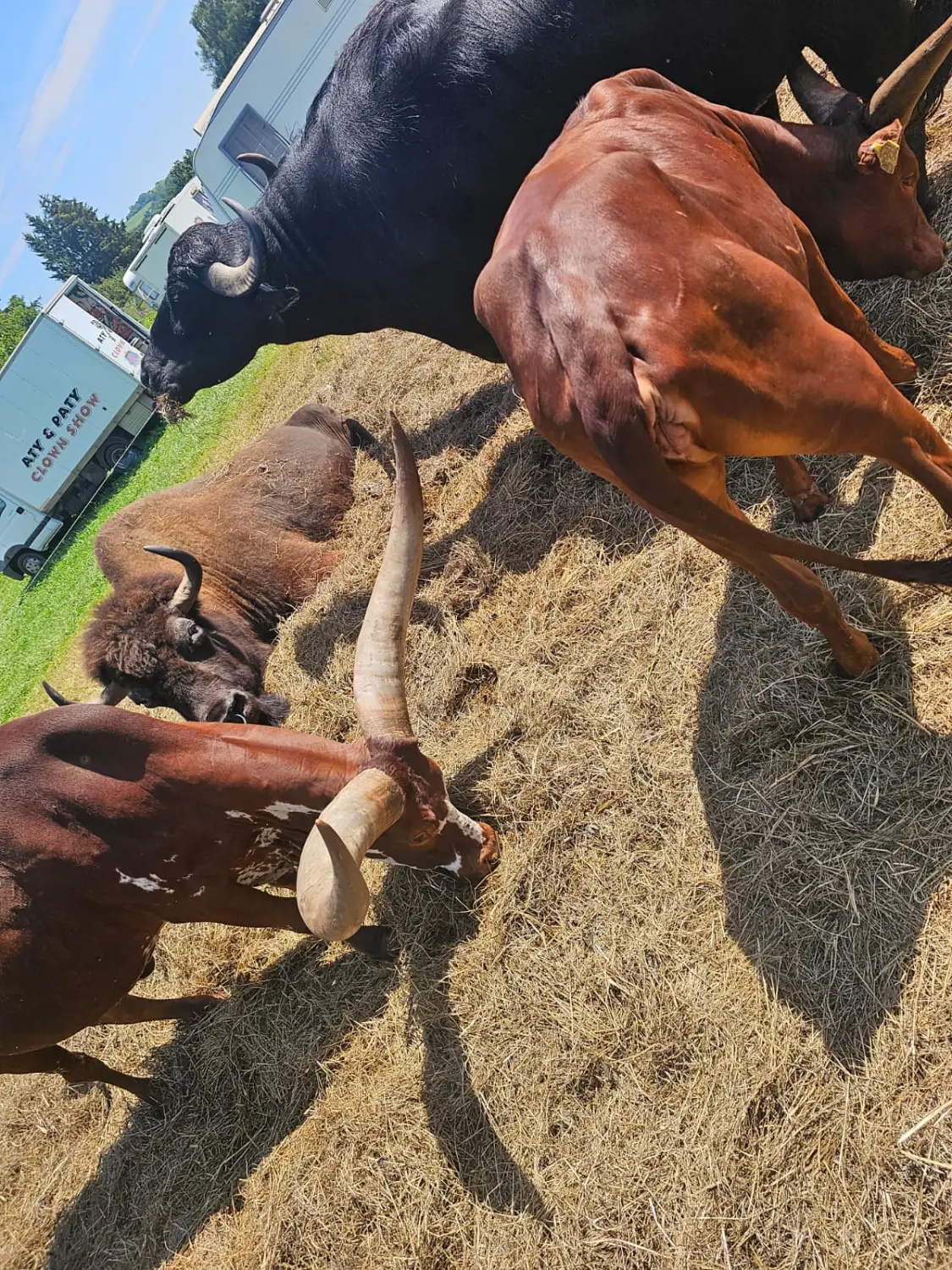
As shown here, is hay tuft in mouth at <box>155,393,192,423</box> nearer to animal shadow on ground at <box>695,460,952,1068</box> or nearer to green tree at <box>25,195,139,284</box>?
animal shadow on ground at <box>695,460,952,1068</box>

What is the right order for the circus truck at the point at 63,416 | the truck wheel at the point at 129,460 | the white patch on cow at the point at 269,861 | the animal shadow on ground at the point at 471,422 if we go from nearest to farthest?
1. the white patch on cow at the point at 269,861
2. the animal shadow on ground at the point at 471,422
3. the circus truck at the point at 63,416
4. the truck wheel at the point at 129,460

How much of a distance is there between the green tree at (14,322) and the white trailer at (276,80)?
90.7 ft

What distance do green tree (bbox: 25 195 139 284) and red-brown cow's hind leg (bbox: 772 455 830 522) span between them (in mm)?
100119

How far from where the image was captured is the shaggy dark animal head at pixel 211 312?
736 cm

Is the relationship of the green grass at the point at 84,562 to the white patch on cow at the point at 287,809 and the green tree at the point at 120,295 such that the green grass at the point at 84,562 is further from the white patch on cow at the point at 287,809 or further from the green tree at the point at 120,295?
the green tree at the point at 120,295

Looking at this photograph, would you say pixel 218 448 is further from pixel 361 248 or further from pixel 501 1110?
pixel 501 1110

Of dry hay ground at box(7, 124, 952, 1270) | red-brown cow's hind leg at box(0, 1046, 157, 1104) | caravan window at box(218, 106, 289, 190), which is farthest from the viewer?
caravan window at box(218, 106, 289, 190)

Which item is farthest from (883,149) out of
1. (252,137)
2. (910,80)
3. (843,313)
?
(252,137)

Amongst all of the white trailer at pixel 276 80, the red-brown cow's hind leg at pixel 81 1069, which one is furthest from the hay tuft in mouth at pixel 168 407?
the white trailer at pixel 276 80

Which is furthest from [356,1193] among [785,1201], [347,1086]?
[785,1201]

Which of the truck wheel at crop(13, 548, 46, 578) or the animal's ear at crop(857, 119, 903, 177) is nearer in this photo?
the animal's ear at crop(857, 119, 903, 177)

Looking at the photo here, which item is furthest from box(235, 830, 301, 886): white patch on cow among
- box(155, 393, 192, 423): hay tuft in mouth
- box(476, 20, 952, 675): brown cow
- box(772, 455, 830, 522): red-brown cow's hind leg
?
box(155, 393, 192, 423): hay tuft in mouth

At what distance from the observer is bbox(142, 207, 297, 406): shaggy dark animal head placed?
7.36 m

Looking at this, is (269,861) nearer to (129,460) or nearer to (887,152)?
(887,152)
